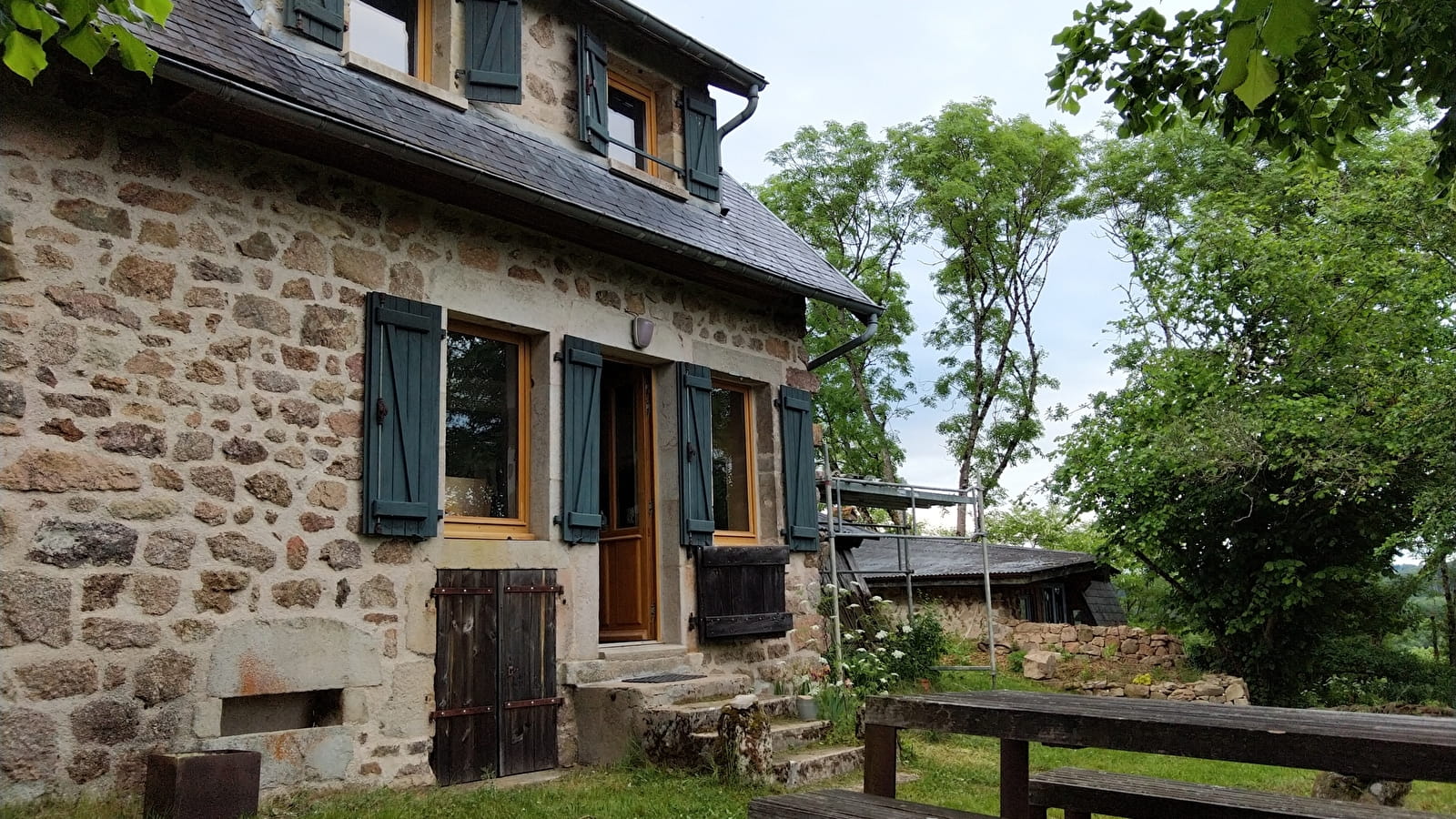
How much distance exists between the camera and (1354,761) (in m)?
2.49

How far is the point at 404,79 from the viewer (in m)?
6.17

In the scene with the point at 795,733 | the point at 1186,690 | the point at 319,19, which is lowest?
the point at 1186,690

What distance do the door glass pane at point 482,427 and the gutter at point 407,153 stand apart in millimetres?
942

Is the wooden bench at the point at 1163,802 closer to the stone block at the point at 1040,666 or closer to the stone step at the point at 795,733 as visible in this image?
the stone step at the point at 795,733

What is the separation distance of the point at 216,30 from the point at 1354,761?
5454 millimetres

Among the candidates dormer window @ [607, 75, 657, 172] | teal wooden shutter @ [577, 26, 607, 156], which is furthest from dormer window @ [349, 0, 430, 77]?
dormer window @ [607, 75, 657, 172]

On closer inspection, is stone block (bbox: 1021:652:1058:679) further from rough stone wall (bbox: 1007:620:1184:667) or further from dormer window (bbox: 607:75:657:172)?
dormer window (bbox: 607:75:657:172)

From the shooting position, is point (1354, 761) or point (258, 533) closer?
point (1354, 761)

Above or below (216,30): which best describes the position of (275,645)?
below

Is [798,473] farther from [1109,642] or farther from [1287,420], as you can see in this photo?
[1109,642]


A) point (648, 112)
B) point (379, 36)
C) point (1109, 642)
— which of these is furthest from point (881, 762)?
point (1109, 642)

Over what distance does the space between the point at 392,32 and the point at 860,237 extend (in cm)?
1875

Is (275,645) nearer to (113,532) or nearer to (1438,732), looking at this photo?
(113,532)

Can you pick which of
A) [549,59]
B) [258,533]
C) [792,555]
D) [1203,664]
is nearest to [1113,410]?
[1203,664]
